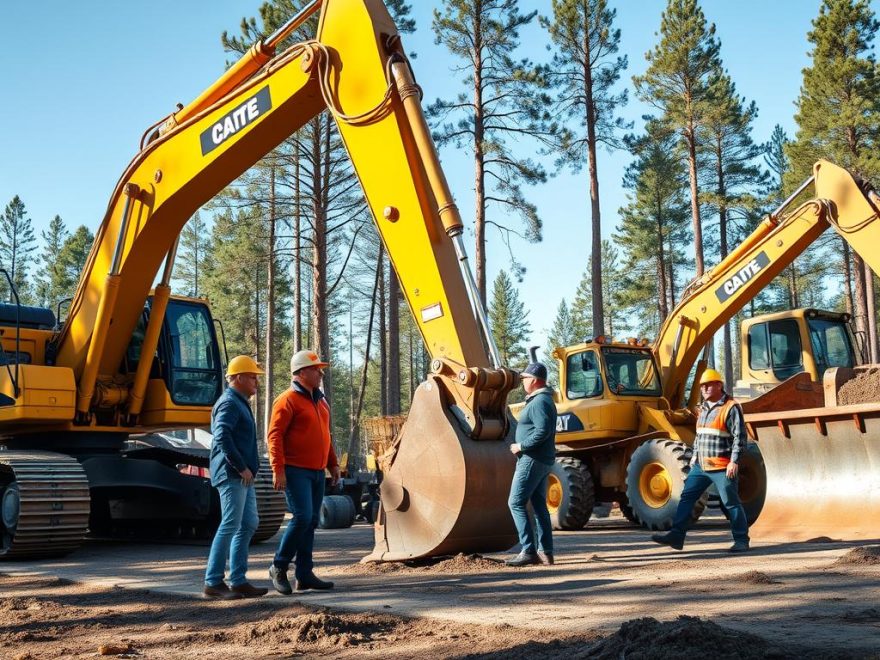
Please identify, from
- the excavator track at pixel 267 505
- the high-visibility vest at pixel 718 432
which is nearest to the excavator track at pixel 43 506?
the excavator track at pixel 267 505

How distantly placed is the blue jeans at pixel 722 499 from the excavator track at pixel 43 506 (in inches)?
263

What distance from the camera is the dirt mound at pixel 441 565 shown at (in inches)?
334

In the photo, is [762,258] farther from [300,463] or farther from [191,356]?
[300,463]

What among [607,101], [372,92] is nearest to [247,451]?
[372,92]

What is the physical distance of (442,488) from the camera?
828 cm

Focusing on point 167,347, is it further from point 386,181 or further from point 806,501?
point 806,501

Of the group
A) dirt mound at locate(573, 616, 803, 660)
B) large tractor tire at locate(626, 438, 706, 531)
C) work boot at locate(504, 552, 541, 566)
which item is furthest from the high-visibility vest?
dirt mound at locate(573, 616, 803, 660)

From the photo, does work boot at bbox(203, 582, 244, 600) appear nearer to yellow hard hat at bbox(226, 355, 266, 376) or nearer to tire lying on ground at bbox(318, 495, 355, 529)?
yellow hard hat at bbox(226, 355, 266, 376)

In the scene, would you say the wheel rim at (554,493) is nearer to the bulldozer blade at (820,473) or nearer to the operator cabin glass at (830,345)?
the bulldozer blade at (820,473)

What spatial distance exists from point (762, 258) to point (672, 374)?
2.36 m

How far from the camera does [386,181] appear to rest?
9219 millimetres

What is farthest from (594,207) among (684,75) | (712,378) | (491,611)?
(491,611)

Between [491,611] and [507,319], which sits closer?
[491,611]

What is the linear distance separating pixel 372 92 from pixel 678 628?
6354 millimetres
